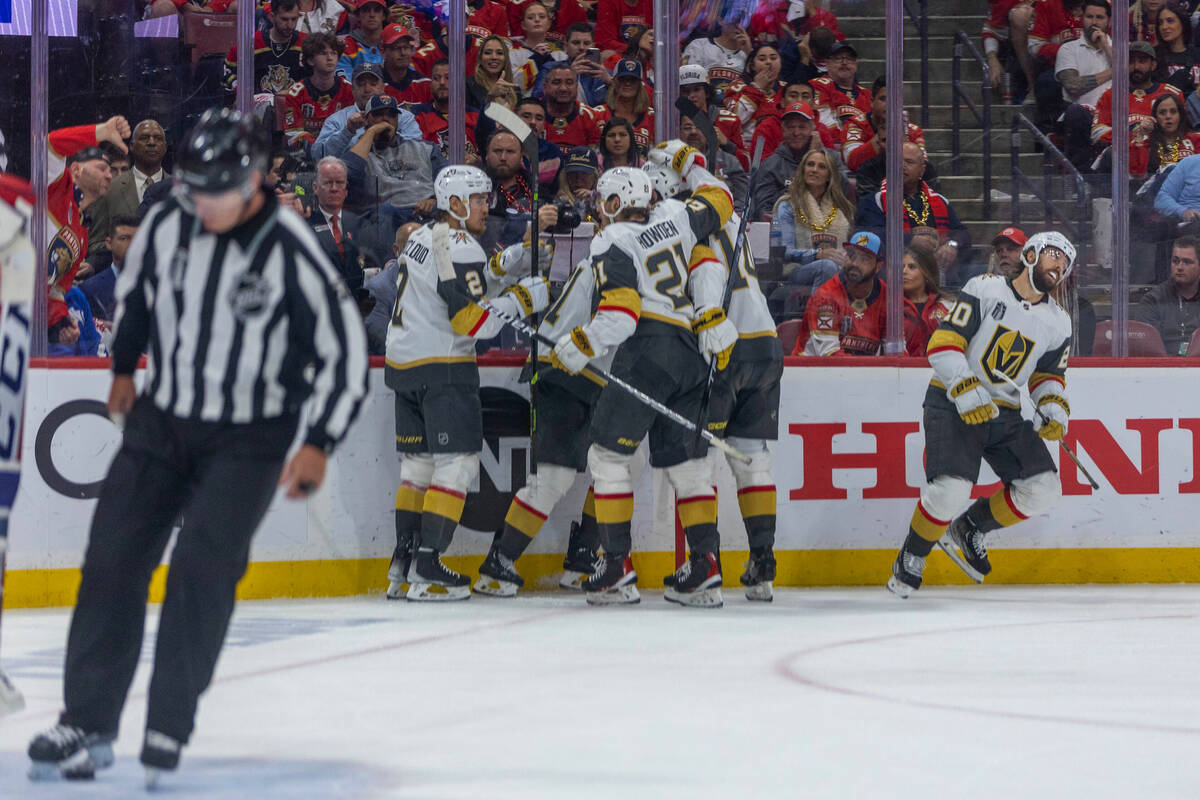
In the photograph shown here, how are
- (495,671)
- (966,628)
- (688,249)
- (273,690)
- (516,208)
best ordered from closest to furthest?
(273,690)
(495,671)
(966,628)
(688,249)
(516,208)

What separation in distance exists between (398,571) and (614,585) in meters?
0.78

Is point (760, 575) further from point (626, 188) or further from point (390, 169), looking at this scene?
point (390, 169)

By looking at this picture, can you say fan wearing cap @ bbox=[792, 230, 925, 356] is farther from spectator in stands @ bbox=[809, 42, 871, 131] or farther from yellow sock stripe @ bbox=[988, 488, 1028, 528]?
yellow sock stripe @ bbox=[988, 488, 1028, 528]

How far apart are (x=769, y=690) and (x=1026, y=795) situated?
1199 millimetres

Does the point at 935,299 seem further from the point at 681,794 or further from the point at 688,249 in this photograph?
the point at 681,794

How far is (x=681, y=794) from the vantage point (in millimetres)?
2785

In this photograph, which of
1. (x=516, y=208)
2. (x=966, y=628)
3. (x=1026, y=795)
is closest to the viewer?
(x=1026, y=795)

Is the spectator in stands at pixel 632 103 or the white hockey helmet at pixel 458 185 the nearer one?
the white hockey helmet at pixel 458 185

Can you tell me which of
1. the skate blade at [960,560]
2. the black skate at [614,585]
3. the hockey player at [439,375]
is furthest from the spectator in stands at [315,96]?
the skate blade at [960,560]

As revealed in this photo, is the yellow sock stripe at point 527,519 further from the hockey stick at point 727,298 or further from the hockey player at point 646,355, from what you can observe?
the hockey stick at point 727,298

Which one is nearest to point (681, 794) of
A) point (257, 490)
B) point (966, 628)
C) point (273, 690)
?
point (257, 490)

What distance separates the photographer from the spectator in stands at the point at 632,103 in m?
6.38

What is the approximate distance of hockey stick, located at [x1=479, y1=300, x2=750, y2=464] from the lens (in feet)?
18.2

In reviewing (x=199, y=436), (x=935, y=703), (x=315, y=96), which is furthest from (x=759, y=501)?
(x=199, y=436)
